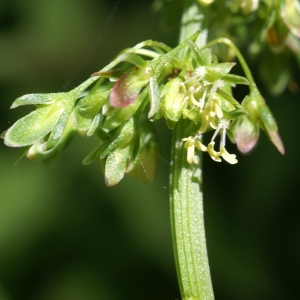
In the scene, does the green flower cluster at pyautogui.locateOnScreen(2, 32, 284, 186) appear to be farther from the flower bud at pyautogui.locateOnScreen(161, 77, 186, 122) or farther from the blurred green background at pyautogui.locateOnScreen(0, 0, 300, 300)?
the blurred green background at pyautogui.locateOnScreen(0, 0, 300, 300)

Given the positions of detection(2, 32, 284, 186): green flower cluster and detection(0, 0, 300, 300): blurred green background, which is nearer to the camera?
detection(2, 32, 284, 186): green flower cluster

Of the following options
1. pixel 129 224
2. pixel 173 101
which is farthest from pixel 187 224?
pixel 129 224

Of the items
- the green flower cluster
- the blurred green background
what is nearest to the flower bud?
the green flower cluster

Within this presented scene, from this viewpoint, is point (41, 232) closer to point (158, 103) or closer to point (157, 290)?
point (157, 290)

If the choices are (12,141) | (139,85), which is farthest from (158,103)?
(12,141)

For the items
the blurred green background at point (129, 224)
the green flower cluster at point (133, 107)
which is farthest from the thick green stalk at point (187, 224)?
the blurred green background at point (129, 224)

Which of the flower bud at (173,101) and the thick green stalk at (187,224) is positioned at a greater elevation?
the flower bud at (173,101)

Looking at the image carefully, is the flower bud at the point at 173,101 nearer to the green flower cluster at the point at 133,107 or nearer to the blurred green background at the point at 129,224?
the green flower cluster at the point at 133,107
